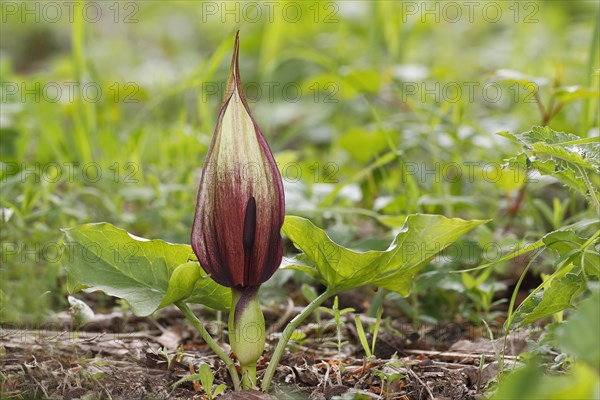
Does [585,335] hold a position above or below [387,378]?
above

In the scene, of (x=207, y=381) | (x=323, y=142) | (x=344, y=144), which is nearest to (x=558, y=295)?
(x=207, y=381)

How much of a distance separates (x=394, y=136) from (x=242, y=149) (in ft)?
4.96

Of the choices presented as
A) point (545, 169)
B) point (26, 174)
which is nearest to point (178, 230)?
point (26, 174)

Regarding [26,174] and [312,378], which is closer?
[312,378]

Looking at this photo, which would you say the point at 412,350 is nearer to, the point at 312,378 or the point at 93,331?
the point at 312,378

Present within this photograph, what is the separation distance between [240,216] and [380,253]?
25 centimetres

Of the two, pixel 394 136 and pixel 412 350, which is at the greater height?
pixel 394 136

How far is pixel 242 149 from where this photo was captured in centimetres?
128

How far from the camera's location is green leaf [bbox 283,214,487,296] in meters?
1.35

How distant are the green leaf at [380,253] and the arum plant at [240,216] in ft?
0.21

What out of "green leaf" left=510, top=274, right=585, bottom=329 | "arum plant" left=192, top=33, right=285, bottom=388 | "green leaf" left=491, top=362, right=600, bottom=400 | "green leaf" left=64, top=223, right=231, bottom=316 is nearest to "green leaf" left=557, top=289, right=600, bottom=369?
"green leaf" left=491, top=362, right=600, bottom=400

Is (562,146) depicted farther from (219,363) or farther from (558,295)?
(219,363)

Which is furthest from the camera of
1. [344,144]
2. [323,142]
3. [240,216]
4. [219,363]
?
[323,142]

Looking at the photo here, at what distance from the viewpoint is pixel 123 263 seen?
1.40 m
